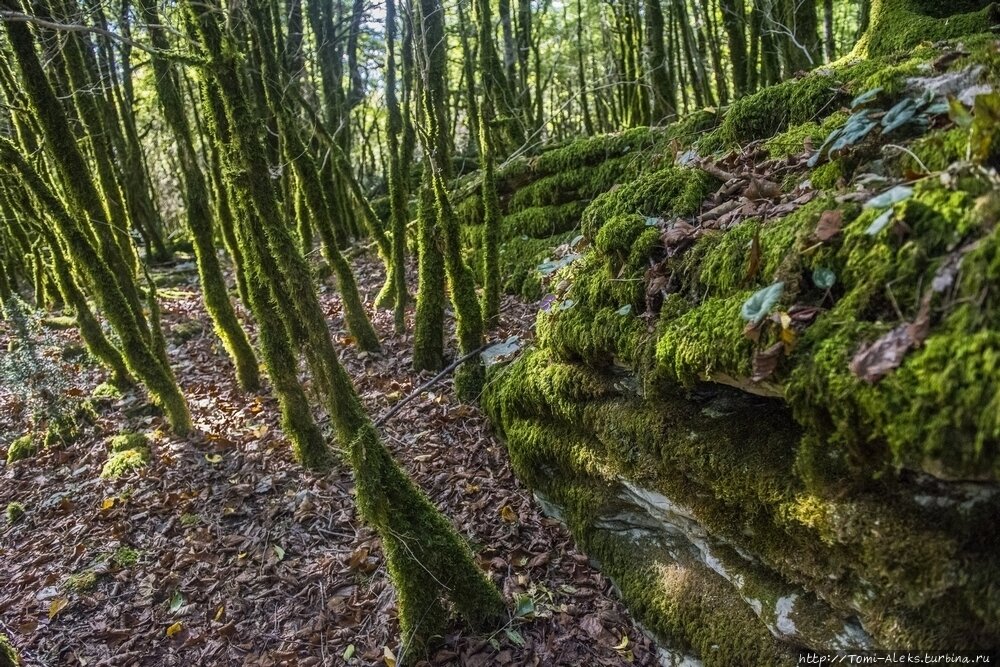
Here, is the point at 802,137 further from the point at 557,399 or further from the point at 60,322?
the point at 60,322

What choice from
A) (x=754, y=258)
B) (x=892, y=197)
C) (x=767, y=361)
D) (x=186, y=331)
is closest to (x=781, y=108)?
(x=754, y=258)

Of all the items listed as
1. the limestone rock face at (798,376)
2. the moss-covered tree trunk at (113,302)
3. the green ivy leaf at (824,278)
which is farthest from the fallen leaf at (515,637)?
the moss-covered tree trunk at (113,302)

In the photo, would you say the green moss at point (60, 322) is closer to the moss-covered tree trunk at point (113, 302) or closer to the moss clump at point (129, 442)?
the moss-covered tree trunk at point (113, 302)

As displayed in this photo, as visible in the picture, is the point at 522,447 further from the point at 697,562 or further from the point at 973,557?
the point at 973,557

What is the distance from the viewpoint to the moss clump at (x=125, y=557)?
17.0 ft

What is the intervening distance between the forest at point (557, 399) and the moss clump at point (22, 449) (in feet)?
0.12

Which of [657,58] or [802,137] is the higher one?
[657,58]

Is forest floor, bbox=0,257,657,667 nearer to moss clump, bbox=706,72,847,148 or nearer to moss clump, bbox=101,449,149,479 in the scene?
moss clump, bbox=101,449,149,479

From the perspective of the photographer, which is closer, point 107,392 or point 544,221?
point 107,392

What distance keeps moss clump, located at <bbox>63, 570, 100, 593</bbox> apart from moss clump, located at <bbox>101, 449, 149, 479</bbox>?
145 cm

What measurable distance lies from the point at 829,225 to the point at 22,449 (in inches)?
361

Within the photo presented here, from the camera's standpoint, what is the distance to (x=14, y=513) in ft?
19.9

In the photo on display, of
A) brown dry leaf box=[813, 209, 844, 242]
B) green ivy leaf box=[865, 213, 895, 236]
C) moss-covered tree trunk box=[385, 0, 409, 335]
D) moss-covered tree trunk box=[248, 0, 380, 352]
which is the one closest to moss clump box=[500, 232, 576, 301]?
moss-covered tree trunk box=[385, 0, 409, 335]

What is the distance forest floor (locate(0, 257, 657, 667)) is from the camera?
4156 millimetres
